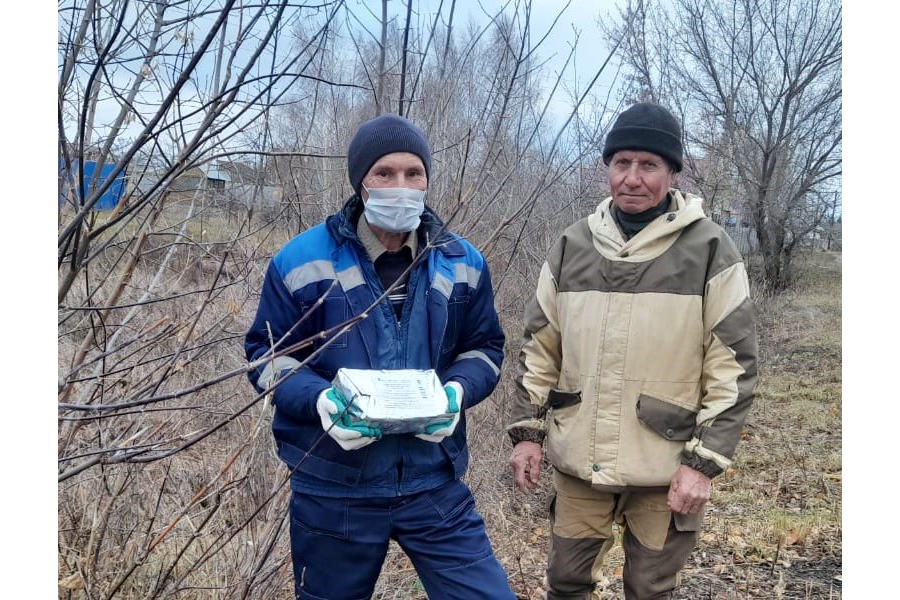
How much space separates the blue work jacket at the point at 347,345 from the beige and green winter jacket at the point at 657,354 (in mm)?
447

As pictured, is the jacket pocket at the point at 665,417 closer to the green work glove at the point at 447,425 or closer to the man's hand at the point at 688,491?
the man's hand at the point at 688,491

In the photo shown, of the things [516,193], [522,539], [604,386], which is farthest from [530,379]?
[516,193]

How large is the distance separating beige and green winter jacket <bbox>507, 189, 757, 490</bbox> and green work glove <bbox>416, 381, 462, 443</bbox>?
0.57m

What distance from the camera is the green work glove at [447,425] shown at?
2.18 m

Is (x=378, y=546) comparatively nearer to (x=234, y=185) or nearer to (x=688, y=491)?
(x=688, y=491)

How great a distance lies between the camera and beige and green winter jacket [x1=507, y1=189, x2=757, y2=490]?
2430 millimetres

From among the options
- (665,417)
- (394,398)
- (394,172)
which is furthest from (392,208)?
(665,417)

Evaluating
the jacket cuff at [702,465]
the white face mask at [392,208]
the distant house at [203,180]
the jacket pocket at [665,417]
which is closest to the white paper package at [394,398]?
the white face mask at [392,208]

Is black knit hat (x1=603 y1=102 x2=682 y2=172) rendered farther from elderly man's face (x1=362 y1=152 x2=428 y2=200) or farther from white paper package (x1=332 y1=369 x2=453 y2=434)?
white paper package (x1=332 y1=369 x2=453 y2=434)

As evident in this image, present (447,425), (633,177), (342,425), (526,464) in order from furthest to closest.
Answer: (526,464), (633,177), (447,425), (342,425)

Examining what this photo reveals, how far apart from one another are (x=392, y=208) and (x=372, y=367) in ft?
1.59

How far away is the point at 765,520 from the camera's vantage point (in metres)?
5.37

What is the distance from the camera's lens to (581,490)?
2.68m

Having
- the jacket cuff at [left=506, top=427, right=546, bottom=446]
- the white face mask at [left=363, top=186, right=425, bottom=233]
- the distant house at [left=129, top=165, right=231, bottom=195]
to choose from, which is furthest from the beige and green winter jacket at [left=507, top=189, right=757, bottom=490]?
the distant house at [left=129, top=165, right=231, bottom=195]
